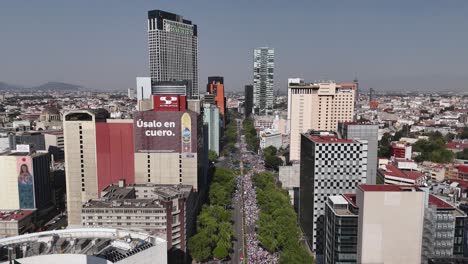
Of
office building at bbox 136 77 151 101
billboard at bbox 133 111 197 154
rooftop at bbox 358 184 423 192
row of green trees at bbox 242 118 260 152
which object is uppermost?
office building at bbox 136 77 151 101

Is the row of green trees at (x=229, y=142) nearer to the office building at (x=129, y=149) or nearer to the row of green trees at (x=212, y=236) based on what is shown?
the office building at (x=129, y=149)

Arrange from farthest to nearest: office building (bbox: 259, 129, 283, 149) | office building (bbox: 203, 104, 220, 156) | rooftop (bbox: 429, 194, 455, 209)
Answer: office building (bbox: 259, 129, 283, 149) < office building (bbox: 203, 104, 220, 156) < rooftop (bbox: 429, 194, 455, 209)

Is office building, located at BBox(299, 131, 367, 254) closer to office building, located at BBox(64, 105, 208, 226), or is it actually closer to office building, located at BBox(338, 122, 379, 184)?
office building, located at BBox(338, 122, 379, 184)

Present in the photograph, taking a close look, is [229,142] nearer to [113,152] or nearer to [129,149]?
[129,149]

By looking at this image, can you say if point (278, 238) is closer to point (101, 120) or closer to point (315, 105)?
point (101, 120)

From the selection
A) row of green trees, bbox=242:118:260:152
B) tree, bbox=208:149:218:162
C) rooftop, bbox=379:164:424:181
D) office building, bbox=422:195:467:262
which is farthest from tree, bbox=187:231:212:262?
row of green trees, bbox=242:118:260:152

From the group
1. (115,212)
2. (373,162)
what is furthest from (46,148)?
(373,162)

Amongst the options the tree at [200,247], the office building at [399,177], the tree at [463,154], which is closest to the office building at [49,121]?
the tree at [200,247]
